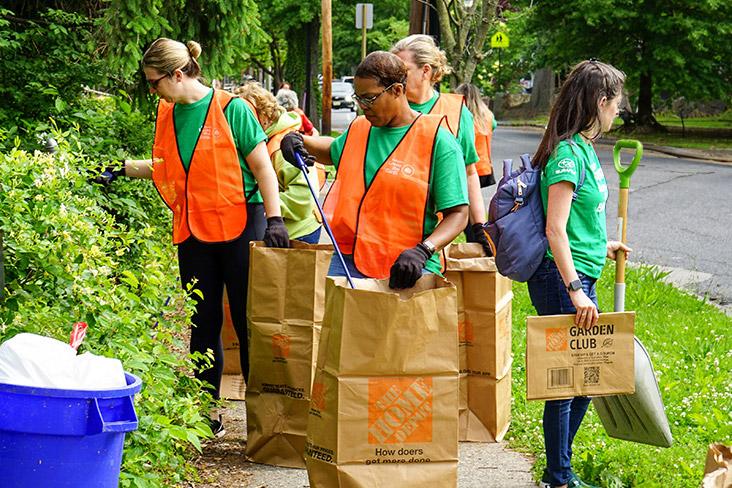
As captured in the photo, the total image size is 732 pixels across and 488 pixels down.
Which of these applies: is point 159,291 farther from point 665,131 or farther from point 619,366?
point 665,131

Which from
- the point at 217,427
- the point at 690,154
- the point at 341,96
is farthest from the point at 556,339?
the point at 341,96

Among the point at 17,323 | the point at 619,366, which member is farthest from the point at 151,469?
the point at 619,366

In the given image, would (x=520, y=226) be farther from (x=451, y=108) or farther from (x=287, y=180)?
(x=287, y=180)

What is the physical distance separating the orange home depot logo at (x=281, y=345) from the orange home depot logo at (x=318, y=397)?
3.23 ft

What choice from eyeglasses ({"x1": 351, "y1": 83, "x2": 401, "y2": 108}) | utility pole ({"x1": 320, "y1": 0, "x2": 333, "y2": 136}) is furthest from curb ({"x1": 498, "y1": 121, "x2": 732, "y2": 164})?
eyeglasses ({"x1": 351, "y1": 83, "x2": 401, "y2": 108})

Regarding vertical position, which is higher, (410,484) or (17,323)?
(17,323)

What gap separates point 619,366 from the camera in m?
4.16

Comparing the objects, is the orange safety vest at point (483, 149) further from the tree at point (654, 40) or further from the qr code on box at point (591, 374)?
the tree at point (654, 40)

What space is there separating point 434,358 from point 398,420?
24 centimetres

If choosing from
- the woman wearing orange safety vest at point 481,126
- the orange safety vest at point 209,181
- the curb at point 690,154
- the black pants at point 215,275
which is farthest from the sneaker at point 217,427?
the curb at point 690,154

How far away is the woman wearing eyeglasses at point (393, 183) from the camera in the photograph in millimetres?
4121

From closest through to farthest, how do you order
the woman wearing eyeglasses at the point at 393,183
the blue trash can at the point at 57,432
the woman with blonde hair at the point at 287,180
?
the blue trash can at the point at 57,432, the woman wearing eyeglasses at the point at 393,183, the woman with blonde hair at the point at 287,180

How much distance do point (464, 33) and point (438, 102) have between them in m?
8.72

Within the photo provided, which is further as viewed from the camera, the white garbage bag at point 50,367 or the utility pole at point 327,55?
the utility pole at point 327,55
